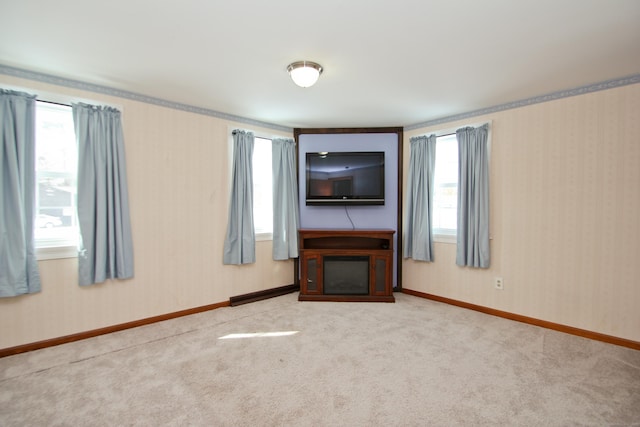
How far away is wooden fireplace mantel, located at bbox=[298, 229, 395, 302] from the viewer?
4090 mm

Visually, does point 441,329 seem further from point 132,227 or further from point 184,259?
point 132,227

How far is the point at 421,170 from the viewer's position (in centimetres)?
421

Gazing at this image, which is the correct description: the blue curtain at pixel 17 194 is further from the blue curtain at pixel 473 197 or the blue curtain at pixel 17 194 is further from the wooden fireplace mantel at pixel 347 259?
the blue curtain at pixel 473 197

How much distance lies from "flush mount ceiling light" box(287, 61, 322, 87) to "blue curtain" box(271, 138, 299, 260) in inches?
73.3

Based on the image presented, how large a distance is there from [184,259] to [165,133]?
1.40 m

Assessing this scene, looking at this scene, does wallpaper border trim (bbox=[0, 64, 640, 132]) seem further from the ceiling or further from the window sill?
the window sill

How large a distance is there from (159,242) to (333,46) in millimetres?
2615

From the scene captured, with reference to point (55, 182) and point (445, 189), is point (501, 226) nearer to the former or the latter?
point (445, 189)

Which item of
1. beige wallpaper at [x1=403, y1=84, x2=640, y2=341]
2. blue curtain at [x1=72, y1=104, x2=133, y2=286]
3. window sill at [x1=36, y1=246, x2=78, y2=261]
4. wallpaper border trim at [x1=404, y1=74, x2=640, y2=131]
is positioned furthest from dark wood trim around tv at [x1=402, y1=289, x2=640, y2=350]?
window sill at [x1=36, y1=246, x2=78, y2=261]

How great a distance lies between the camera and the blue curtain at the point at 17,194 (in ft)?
8.27

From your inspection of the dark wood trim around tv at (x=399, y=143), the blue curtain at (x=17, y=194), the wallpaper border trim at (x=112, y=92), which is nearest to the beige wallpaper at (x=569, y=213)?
the dark wood trim around tv at (x=399, y=143)

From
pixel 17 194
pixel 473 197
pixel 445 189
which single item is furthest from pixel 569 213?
pixel 17 194

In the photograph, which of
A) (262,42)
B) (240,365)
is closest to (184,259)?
(240,365)

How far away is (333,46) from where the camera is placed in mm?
2256
